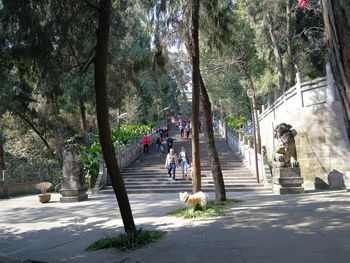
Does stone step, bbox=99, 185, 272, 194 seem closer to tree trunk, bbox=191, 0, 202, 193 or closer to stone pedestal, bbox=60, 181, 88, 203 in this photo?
stone pedestal, bbox=60, 181, 88, 203

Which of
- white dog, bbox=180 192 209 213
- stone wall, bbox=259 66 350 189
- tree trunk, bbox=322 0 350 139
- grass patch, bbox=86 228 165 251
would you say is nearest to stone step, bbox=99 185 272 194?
stone wall, bbox=259 66 350 189

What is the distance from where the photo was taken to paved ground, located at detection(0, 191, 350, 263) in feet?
21.9

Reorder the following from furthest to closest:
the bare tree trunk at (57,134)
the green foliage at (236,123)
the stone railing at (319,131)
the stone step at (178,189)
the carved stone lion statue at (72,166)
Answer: the green foliage at (236,123) → the bare tree trunk at (57,134) → the stone step at (178,189) → the carved stone lion statue at (72,166) → the stone railing at (319,131)

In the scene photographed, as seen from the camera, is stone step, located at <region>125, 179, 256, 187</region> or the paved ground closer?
the paved ground

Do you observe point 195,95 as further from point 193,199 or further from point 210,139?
point 193,199

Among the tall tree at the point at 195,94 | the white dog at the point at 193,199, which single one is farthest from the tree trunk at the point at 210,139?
the white dog at the point at 193,199

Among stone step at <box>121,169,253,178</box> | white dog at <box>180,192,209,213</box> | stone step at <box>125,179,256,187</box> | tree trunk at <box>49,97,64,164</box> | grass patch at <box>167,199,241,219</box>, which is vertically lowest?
grass patch at <box>167,199,241,219</box>

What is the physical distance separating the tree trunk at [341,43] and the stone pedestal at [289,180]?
38.7 ft

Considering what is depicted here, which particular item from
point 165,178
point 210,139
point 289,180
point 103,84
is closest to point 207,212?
point 210,139

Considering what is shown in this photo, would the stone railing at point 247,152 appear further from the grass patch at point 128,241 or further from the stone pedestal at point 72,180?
the grass patch at point 128,241

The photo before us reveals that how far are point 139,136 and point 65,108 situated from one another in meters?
5.63

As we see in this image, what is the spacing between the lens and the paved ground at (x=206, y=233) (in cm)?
668

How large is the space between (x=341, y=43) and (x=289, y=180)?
12.2 metres

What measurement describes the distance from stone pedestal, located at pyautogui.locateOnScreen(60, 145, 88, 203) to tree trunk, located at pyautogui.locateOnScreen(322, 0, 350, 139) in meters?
14.2
